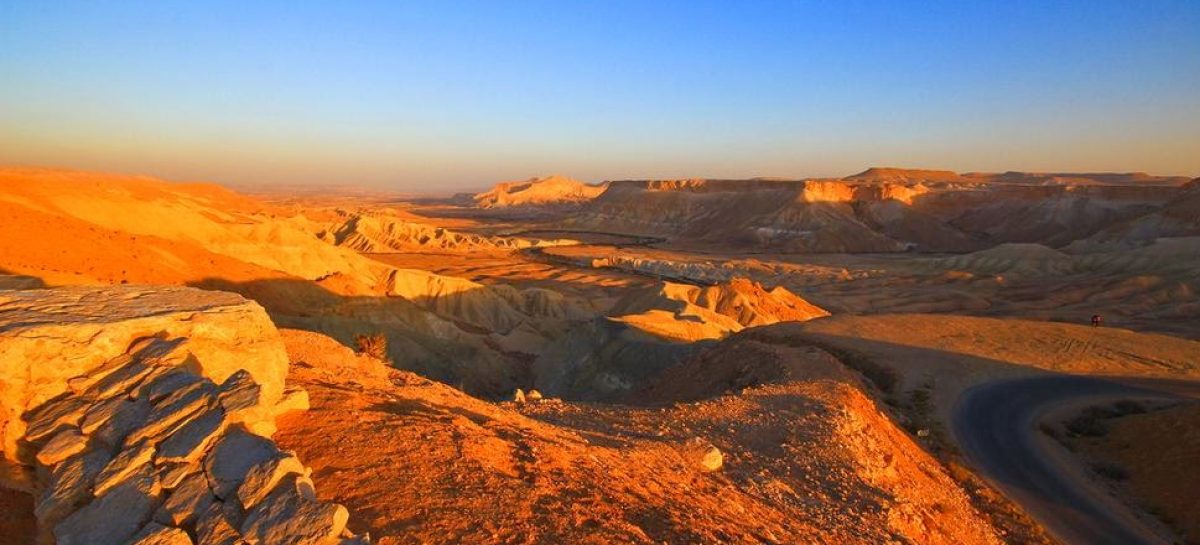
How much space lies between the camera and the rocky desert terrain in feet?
18.5

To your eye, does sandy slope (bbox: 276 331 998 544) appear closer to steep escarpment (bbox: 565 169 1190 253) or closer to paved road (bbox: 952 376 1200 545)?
paved road (bbox: 952 376 1200 545)

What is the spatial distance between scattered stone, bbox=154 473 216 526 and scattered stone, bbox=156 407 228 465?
257 millimetres

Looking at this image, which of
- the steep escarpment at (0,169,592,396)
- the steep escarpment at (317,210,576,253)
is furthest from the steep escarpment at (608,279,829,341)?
the steep escarpment at (317,210,576,253)

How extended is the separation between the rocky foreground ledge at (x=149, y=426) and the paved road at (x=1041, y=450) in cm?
1489

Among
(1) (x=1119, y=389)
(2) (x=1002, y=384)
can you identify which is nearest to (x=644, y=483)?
(2) (x=1002, y=384)

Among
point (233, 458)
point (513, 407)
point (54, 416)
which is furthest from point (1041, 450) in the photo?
point (54, 416)

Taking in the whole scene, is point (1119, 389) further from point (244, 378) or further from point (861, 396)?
point (244, 378)

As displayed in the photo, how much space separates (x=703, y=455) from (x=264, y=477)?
6899 millimetres

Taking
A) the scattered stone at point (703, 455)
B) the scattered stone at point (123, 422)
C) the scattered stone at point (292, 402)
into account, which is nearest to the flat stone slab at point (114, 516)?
the scattered stone at point (123, 422)

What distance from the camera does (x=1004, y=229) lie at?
103 m

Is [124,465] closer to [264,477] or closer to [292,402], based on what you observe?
[264,477]

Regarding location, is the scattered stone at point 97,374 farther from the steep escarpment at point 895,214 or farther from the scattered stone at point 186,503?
the steep escarpment at point 895,214

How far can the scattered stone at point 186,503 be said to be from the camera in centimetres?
496

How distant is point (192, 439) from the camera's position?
219 inches
